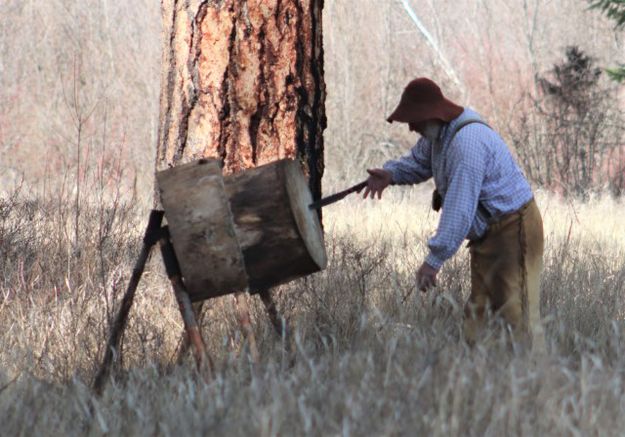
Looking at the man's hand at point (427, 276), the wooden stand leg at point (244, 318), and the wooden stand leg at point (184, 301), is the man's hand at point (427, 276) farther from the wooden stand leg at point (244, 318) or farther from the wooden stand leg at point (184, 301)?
the wooden stand leg at point (184, 301)

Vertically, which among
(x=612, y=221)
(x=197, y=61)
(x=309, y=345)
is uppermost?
(x=197, y=61)

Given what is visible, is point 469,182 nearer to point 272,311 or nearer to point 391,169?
point 391,169

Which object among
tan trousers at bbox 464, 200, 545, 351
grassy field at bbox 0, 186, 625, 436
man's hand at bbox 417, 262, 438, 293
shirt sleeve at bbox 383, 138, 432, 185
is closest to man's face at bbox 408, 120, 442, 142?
shirt sleeve at bbox 383, 138, 432, 185

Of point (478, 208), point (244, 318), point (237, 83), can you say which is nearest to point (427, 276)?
point (478, 208)

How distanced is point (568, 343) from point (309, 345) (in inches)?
48.2

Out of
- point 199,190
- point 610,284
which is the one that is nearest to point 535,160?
point 610,284

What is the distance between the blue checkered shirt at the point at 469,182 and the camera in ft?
13.1

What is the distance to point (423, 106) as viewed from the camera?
4.16 meters

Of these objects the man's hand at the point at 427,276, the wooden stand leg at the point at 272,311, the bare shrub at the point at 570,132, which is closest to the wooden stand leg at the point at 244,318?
the wooden stand leg at the point at 272,311

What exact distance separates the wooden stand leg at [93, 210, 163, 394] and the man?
40.4 inches

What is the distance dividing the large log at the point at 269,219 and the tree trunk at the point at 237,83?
Result: 116 centimetres

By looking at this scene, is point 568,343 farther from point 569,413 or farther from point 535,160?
point 535,160

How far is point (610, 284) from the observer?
5652 millimetres

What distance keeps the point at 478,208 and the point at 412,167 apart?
44cm
